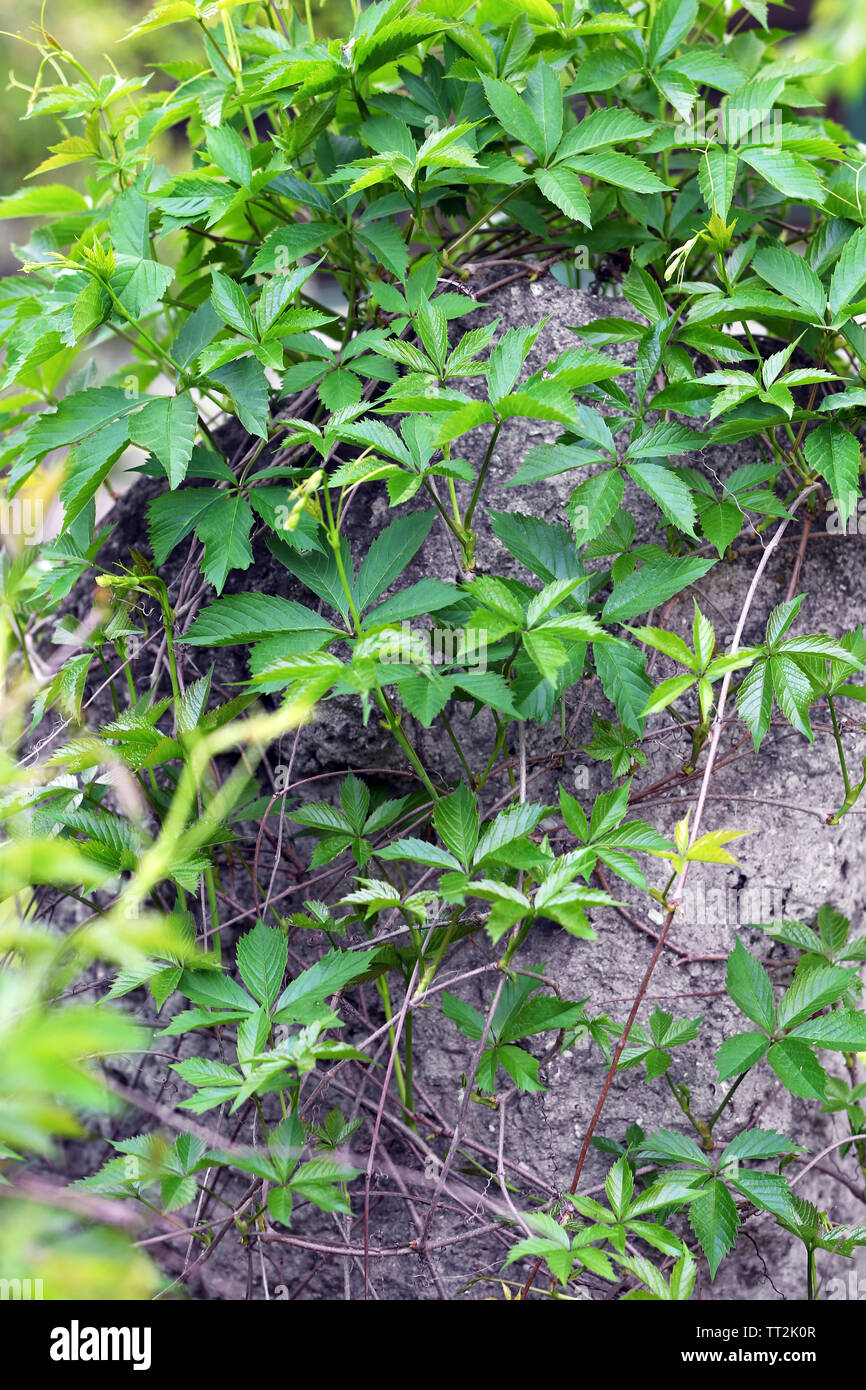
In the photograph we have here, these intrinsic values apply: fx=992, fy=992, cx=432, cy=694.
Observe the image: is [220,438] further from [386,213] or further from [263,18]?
[263,18]

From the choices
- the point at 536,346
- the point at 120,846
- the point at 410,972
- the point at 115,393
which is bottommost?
the point at 410,972

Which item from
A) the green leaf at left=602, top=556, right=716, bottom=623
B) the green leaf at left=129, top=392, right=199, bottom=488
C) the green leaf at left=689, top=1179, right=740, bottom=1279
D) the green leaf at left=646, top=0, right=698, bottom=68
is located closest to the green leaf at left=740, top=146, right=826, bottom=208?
the green leaf at left=646, top=0, right=698, bottom=68

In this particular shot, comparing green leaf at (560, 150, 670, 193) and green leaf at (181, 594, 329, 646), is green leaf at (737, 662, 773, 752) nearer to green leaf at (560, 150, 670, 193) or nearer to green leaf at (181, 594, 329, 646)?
green leaf at (181, 594, 329, 646)

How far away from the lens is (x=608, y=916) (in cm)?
125

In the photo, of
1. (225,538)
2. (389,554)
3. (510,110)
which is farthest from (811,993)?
(510,110)

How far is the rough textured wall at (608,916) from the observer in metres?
1.21

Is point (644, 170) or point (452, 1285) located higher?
point (644, 170)

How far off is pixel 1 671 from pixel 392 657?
519 millimetres

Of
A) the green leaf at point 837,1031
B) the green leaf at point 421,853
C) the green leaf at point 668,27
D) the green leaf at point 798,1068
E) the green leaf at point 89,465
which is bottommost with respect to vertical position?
the green leaf at point 798,1068

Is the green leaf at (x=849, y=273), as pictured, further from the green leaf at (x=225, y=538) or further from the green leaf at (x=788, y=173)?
the green leaf at (x=225, y=538)

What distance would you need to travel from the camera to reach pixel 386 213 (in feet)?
3.94

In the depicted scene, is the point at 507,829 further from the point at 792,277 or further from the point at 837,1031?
the point at 792,277

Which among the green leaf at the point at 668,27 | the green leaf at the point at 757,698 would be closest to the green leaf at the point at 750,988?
the green leaf at the point at 757,698
